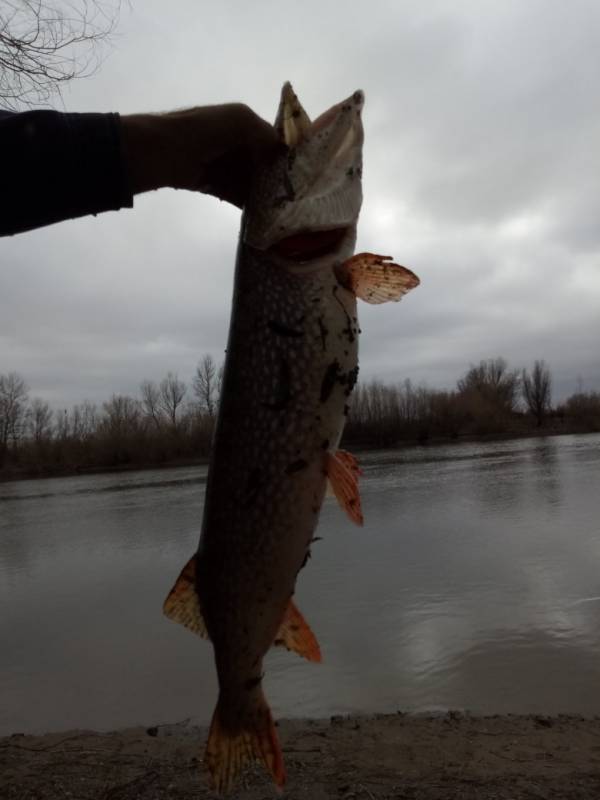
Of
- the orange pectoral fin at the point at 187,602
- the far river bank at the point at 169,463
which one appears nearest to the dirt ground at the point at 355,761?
the orange pectoral fin at the point at 187,602

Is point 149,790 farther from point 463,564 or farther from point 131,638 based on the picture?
point 463,564

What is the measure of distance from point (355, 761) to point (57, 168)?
17.3 ft

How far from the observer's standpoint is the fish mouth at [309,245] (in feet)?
6.55

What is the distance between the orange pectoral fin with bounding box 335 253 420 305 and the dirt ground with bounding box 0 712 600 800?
410 cm

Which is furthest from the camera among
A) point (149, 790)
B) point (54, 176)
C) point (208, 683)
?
point (208, 683)

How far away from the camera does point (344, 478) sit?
2.03 meters

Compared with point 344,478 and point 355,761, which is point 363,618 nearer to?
point 355,761

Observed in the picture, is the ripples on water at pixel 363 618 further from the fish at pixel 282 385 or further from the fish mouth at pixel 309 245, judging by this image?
the fish mouth at pixel 309 245

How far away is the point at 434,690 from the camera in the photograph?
723 centimetres

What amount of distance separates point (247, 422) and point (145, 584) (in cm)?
1198

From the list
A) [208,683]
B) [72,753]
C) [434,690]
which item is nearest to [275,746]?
[72,753]

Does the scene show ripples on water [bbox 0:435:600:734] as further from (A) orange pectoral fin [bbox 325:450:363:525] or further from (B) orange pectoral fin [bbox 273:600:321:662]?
(A) orange pectoral fin [bbox 325:450:363:525]

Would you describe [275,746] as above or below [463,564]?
above

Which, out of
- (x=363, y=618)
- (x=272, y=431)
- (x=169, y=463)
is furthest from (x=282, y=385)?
(x=169, y=463)
